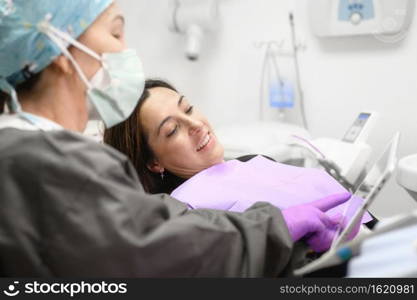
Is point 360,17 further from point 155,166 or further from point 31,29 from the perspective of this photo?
point 31,29

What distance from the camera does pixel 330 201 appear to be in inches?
49.1

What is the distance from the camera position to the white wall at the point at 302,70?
203cm

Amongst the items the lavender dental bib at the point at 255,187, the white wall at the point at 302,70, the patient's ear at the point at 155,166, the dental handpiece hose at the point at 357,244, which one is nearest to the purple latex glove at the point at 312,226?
the lavender dental bib at the point at 255,187

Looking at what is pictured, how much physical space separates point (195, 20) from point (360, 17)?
0.89 metres

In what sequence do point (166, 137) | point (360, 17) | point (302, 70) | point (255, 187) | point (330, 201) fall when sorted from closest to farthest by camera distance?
point (330, 201), point (255, 187), point (166, 137), point (360, 17), point (302, 70)

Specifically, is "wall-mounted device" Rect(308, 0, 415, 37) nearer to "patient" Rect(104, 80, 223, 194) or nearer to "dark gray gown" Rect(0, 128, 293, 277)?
"patient" Rect(104, 80, 223, 194)

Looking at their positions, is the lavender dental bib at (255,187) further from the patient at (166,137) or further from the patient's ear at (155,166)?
the patient's ear at (155,166)

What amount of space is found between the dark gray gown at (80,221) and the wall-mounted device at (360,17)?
1.58 meters

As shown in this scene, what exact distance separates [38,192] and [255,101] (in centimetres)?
189

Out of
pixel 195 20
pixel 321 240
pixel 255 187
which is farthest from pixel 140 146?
pixel 195 20

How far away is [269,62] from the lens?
2.39 m

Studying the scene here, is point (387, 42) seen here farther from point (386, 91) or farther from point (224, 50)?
point (224, 50)

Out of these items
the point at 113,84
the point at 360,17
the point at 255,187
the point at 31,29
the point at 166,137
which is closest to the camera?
the point at 31,29

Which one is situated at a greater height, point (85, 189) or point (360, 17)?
point (360, 17)
